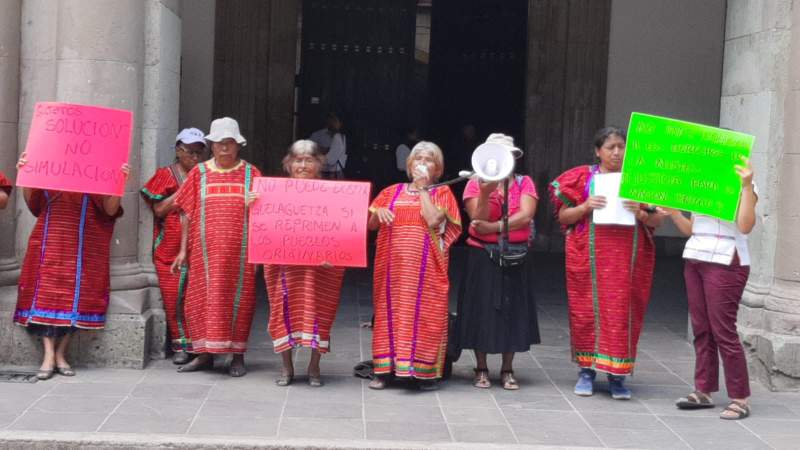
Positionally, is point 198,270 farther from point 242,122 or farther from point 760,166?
point 242,122

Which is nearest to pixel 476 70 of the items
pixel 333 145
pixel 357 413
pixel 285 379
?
pixel 333 145

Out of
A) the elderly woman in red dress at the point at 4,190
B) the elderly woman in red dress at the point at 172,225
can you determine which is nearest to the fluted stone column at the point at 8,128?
the elderly woman in red dress at the point at 4,190

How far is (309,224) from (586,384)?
195cm

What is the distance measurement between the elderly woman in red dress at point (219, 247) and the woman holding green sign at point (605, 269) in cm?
195

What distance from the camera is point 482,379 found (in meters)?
7.27

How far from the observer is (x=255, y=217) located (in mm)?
6965

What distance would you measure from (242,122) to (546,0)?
163 inches

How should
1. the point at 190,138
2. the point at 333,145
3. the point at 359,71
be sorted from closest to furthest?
the point at 190,138
the point at 333,145
the point at 359,71

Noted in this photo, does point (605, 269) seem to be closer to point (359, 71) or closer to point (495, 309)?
point (495, 309)

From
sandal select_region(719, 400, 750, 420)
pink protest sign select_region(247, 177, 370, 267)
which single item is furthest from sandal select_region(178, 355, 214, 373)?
sandal select_region(719, 400, 750, 420)

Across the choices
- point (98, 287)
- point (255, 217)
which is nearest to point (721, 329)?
point (255, 217)

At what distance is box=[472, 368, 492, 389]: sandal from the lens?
23.8ft

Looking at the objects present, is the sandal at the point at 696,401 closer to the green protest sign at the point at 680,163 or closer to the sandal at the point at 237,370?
the green protest sign at the point at 680,163

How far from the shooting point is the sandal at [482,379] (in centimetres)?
725
